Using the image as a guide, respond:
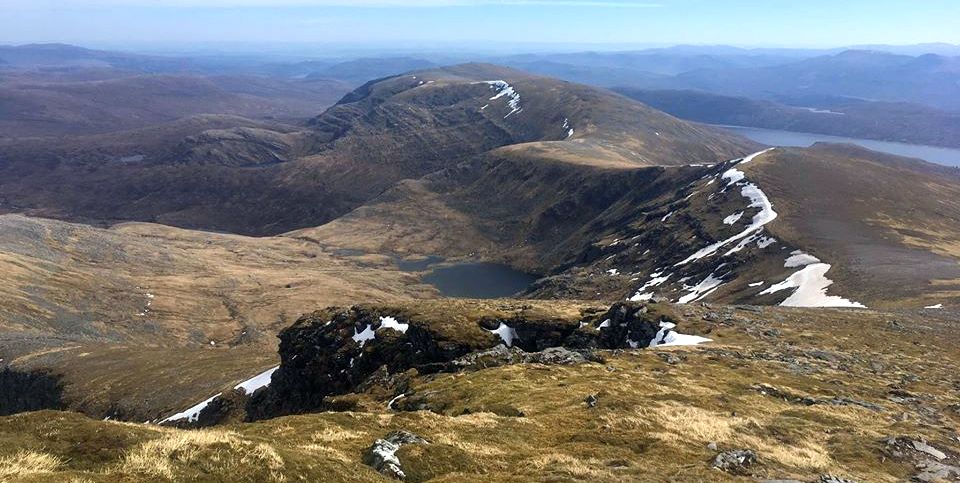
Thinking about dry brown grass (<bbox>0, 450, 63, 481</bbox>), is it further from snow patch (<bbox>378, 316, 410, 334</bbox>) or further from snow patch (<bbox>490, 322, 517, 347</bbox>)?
snow patch (<bbox>490, 322, 517, 347</bbox>)

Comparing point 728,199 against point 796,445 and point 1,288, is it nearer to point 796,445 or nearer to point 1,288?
point 796,445

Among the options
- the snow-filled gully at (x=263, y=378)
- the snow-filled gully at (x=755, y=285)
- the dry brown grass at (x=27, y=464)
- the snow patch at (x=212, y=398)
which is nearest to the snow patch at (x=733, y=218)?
the snow-filled gully at (x=755, y=285)

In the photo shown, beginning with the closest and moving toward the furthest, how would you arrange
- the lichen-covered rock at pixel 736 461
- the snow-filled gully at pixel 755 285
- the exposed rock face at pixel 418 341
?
the lichen-covered rock at pixel 736 461 → the exposed rock face at pixel 418 341 → the snow-filled gully at pixel 755 285

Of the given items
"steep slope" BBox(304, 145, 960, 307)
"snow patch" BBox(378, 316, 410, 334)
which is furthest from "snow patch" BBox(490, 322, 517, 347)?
"steep slope" BBox(304, 145, 960, 307)

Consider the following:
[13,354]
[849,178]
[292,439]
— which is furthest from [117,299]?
[849,178]

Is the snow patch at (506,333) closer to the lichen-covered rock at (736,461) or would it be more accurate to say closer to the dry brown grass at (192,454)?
the lichen-covered rock at (736,461)
